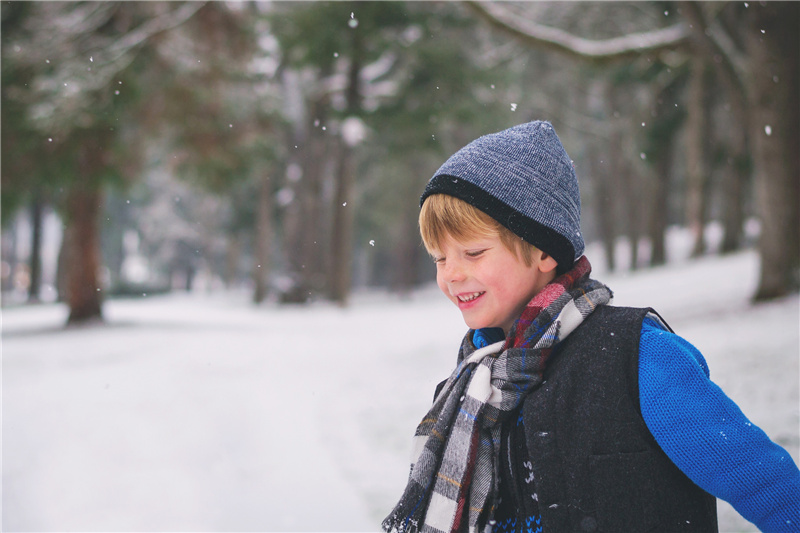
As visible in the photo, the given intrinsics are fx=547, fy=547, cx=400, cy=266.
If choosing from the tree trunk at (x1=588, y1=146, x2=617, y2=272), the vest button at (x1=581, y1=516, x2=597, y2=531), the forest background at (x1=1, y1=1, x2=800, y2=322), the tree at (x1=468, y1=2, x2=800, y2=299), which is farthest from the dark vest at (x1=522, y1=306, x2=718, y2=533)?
the tree trunk at (x1=588, y1=146, x2=617, y2=272)

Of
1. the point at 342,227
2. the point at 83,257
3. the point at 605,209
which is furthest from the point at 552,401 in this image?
the point at 605,209

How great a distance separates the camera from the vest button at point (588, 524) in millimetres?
1240

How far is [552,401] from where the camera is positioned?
130 cm

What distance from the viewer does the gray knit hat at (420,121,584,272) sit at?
144 centimetres

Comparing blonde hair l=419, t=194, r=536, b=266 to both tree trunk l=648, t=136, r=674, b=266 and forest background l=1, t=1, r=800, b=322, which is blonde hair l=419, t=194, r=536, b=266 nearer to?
forest background l=1, t=1, r=800, b=322

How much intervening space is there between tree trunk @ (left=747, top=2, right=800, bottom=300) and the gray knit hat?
21.0ft

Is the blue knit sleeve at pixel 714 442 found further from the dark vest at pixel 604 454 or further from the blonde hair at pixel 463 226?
the blonde hair at pixel 463 226

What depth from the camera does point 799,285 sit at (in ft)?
23.2

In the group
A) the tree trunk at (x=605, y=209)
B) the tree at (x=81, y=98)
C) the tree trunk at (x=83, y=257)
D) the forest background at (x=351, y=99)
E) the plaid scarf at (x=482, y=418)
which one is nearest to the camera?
the plaid scarf at (x=482, y=418)

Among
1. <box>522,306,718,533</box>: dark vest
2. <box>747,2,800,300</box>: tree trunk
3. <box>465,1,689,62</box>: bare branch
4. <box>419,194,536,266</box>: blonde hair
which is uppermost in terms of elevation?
<box>465,1,689,62</box>: bare branch

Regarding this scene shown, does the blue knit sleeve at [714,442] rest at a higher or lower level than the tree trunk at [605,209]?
lower

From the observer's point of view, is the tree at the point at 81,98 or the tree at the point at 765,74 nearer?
the tree at the point at 765,74

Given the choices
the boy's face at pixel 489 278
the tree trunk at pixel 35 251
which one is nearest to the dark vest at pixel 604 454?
the boy's face at pixel 489 278

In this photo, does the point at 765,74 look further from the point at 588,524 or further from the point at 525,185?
the point at 588,524
